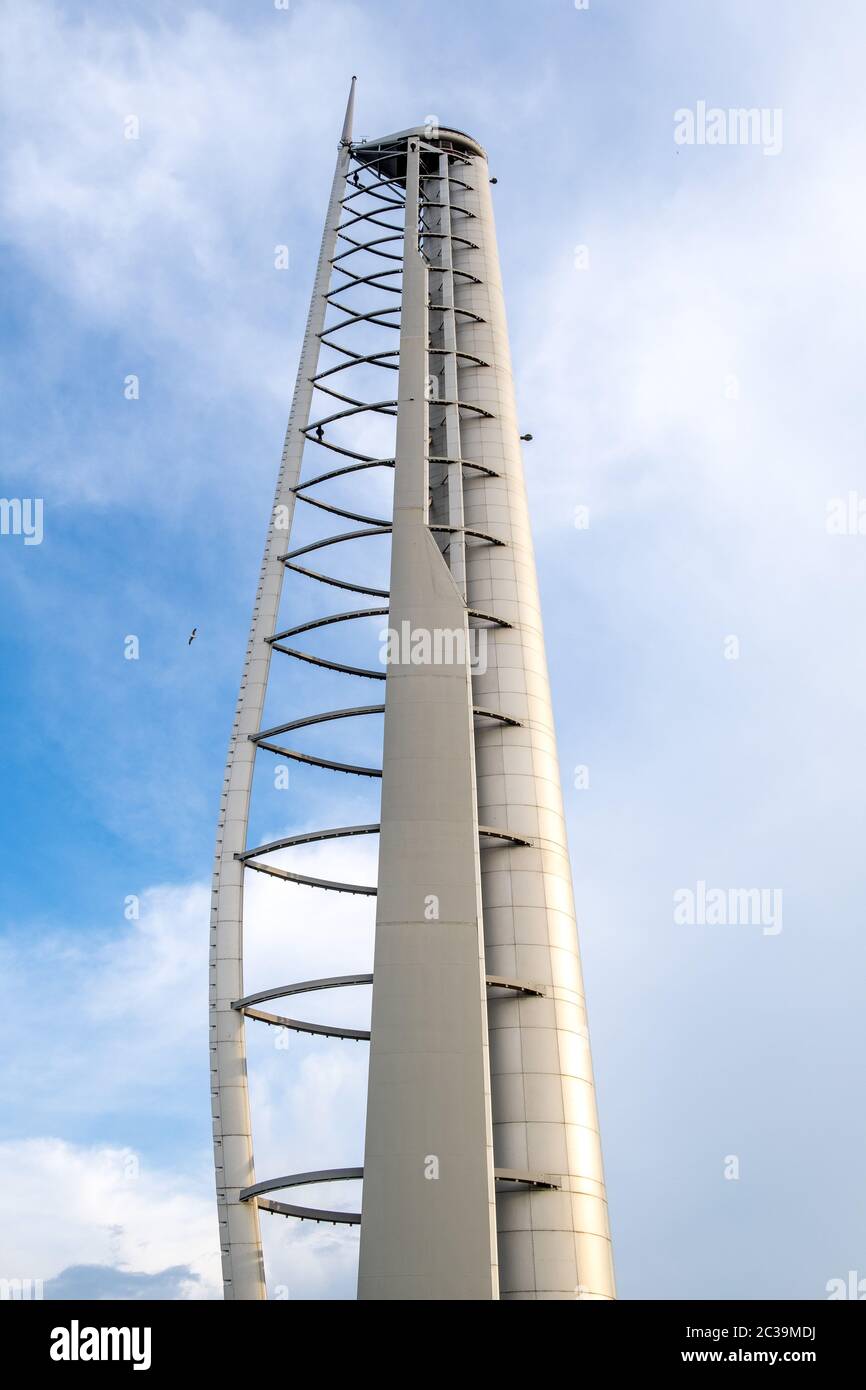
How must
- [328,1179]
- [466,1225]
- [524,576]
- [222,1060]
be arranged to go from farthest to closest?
1. [524,576]
2. [222,1060]
3. [328,1179]
4. [466,1225]

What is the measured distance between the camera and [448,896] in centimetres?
3183

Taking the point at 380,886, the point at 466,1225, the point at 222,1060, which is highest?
the point at 380,886

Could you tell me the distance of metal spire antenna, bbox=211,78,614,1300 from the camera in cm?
2833

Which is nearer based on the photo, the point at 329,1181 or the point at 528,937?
the point at 329,1181

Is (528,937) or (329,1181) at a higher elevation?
(528,937)

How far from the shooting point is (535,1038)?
37.8 metres

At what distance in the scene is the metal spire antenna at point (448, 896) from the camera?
2833 cm

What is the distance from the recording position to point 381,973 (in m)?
30.6

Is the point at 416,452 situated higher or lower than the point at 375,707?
higher
